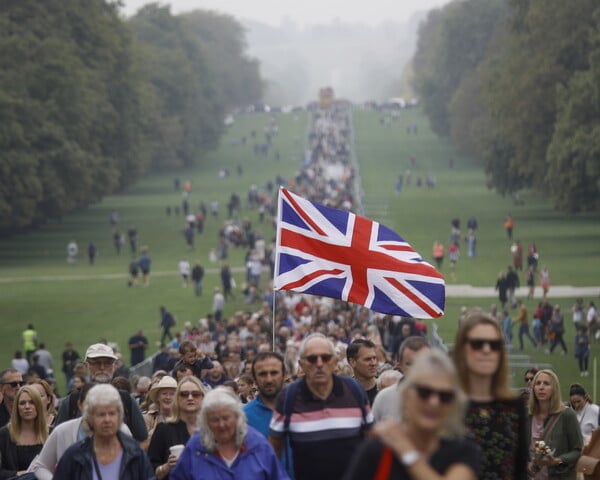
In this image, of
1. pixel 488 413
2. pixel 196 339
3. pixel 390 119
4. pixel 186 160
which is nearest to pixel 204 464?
pixel 488 413

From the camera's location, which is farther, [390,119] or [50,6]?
[390,119]

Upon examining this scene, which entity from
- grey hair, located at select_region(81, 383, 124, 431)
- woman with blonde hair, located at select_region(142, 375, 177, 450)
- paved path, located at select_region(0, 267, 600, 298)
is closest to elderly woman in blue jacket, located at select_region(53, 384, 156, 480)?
grey hair, located at select_region(81, 383, 124, 431)

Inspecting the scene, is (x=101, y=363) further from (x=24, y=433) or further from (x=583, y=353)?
(x=583, y=353)

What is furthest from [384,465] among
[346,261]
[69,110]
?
[69,110]

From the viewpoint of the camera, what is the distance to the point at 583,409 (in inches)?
563

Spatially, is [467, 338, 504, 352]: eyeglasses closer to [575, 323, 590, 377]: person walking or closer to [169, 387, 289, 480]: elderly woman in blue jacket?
[169, 387, 289, 480]: elderly woman in blue jacket

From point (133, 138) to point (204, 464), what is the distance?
7196 cm

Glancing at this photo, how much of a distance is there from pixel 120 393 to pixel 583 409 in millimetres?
4568

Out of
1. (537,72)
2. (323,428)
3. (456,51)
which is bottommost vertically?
(323,428)

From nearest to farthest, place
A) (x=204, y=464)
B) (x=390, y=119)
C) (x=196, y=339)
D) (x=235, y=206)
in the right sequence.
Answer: (x=204, y=464)
(x=196, y=339)
(x=235, y=206)
(x=390, y=119)

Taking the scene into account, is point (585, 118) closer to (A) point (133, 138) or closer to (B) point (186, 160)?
(A) point (133, 138)

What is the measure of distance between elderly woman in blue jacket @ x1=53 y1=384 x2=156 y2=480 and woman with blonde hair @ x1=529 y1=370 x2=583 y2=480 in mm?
2917

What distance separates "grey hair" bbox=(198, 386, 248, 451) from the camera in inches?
361

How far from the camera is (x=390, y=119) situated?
146 m
